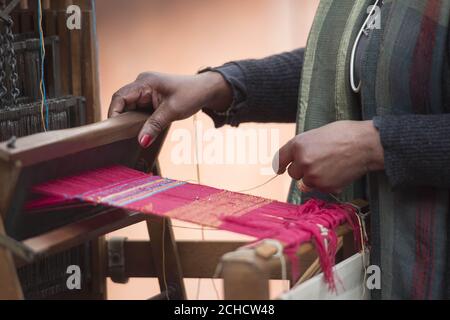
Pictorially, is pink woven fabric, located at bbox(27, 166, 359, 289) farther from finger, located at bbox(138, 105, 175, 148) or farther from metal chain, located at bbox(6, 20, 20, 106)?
metal chain, located at bbox(6, 20, 20, 106)

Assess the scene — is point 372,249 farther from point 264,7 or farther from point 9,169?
point 264,7

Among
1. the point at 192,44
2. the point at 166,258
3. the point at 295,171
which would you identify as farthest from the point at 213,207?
the point at 192,44

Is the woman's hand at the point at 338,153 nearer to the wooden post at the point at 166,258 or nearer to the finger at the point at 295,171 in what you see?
the finger at the point at 295,171

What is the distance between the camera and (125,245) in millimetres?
1885

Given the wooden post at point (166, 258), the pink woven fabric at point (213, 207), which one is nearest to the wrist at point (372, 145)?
the pink woven fabric at point (213, 207)

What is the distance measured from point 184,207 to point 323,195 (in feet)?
1.46

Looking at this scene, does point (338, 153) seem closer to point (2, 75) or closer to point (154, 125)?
point (154, 125)

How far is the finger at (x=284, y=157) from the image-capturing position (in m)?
1.44

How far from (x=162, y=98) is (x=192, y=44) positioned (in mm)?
2540

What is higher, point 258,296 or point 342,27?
point 342,27

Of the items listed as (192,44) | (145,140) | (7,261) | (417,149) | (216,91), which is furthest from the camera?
(192,44)

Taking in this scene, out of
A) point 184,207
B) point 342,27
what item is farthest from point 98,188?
point 342,27

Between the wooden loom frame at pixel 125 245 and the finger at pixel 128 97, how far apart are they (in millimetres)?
49

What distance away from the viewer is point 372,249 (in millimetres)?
1489
